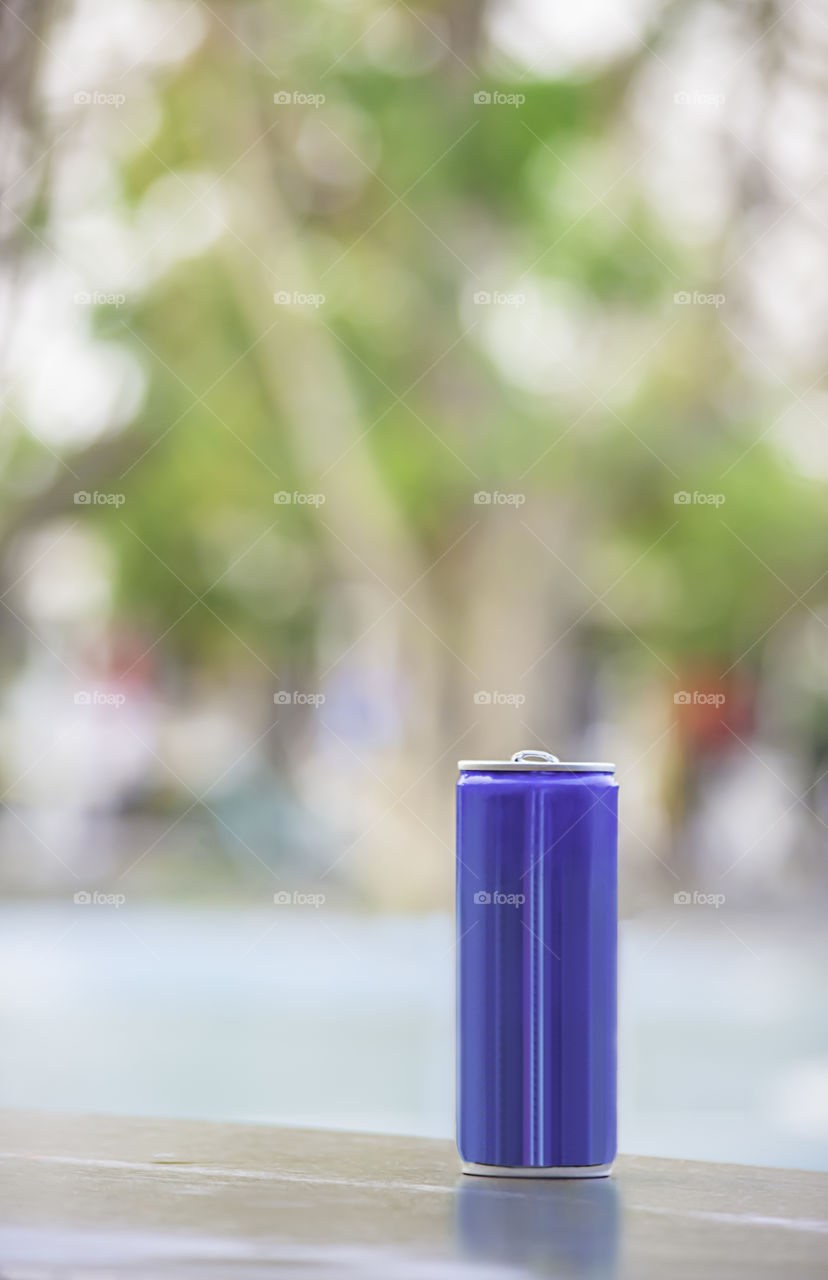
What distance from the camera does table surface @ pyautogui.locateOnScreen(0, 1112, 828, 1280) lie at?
0.74 meters

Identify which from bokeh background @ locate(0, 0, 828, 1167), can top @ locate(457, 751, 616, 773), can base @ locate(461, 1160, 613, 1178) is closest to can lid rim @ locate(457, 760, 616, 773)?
can top @ locate(457, 751, 616, 773)

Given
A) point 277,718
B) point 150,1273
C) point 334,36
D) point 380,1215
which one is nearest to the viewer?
point 150,1273

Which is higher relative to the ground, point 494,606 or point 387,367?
point 387,367

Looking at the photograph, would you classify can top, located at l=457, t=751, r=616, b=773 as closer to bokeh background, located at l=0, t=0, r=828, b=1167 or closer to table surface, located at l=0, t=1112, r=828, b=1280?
table surface, located at l=0, t=1112, r=828, b=1280

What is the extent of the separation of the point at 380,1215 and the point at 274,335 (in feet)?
21.5

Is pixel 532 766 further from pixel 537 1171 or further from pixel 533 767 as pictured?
pixel 537 1171

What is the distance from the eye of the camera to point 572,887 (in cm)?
98

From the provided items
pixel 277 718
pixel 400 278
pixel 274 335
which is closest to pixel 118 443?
pixel 274 335

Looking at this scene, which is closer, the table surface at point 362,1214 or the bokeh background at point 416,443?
the table surface at point 362,1214

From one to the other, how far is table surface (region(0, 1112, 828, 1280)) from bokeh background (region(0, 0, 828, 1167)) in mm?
3089

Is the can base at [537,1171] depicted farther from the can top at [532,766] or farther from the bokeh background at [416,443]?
the bokeh background at [416,443]

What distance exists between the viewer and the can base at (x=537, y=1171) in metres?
0.96

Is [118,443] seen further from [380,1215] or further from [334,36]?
[380,1215]

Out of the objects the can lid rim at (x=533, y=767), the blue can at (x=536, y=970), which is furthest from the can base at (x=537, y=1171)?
the can lid rim at (x=533, y=767)
